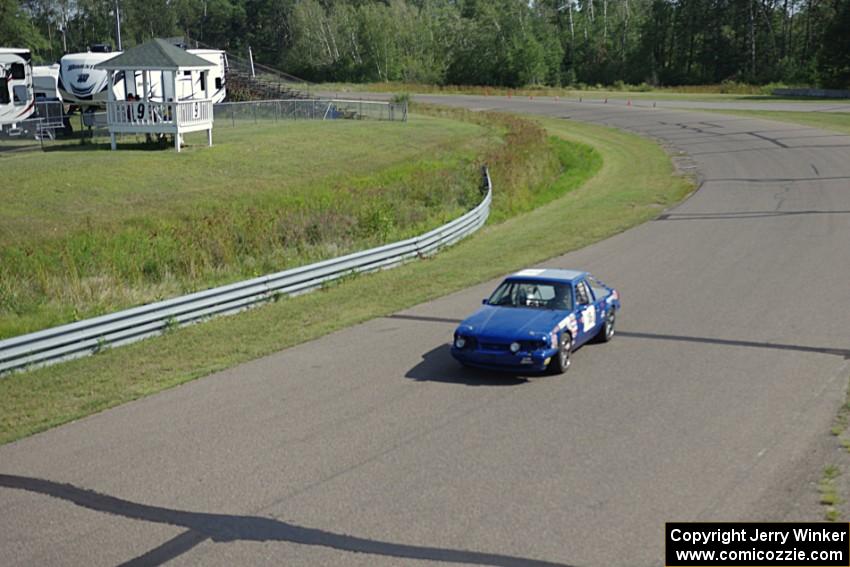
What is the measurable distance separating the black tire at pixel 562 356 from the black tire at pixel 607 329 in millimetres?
1539

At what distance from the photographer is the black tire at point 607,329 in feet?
50.0

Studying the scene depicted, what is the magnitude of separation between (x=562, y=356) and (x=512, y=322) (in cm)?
84

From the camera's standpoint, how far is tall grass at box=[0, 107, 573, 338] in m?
20.4

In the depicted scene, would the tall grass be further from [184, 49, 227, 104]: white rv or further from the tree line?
the tree line

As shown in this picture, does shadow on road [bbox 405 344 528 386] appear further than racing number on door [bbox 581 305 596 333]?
No

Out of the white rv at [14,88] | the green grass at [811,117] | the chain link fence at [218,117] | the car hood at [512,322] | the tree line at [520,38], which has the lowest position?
the car hood at [512,322]

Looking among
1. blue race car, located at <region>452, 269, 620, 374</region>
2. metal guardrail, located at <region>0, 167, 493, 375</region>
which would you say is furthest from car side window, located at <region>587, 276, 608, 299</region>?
metal guardrail, located at <region>0, 167, 493, 375</region>

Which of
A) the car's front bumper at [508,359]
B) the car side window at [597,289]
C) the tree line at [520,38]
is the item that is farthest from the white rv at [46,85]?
the tree line at [520,38]

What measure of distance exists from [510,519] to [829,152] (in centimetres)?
3955

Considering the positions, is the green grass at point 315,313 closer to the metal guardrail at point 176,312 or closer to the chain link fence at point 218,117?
the metal guardrail at point 176,312

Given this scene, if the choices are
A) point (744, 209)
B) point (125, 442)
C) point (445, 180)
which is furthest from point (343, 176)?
point (125, 442)

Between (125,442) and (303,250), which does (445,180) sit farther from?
(125,442)

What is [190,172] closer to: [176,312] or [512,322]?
[176,312]

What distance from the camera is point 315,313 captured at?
717 inches
